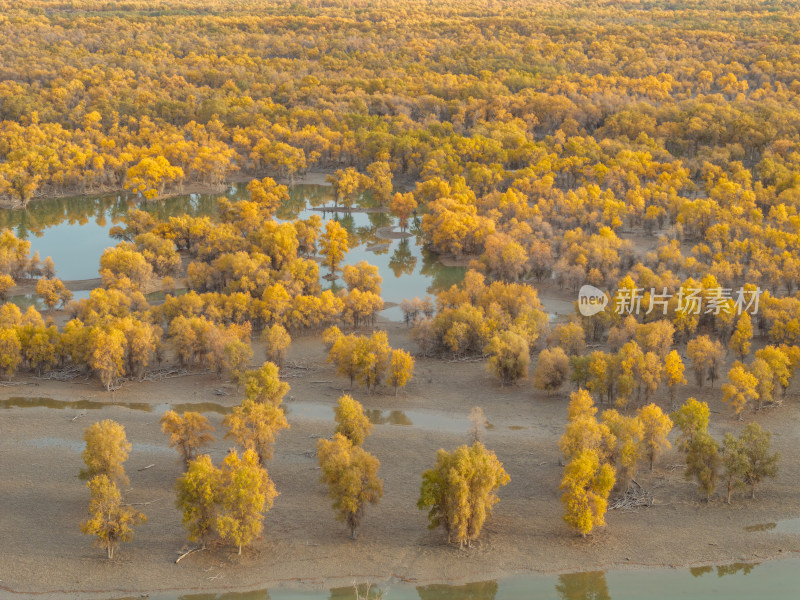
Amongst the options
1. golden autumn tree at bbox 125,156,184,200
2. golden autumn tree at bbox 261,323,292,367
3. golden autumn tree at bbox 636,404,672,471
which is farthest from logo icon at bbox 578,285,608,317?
golden autumn tree at bbox 125,156,184,200

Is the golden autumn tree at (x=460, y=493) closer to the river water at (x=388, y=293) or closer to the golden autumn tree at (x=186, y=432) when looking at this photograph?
the river water at (x=388, y=293)

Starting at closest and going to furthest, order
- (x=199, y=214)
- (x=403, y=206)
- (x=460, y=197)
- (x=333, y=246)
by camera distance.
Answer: (x=333, y=246) → (x=460, y=197) → (x=403, y=206) → (x=199, y=214)

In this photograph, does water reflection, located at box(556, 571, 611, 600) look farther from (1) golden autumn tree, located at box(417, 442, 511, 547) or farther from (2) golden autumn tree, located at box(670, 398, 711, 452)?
(2) golden autumn tree, located at box(670, 398, 711, 452)

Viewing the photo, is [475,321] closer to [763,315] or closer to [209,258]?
[763,315]

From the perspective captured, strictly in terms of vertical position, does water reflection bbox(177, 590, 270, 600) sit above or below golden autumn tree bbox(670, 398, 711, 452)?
below

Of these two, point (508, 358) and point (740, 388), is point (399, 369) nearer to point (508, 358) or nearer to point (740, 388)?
point (508, 358)

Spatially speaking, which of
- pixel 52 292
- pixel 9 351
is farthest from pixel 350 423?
pixel 52 292

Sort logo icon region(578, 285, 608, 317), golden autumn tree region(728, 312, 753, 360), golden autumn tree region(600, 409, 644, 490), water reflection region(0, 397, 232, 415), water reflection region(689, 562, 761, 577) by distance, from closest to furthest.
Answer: water reflection region(689, 562, 761, 577), golden autumn tree region(600, 409, 644, 490), water reflection region(0, 397, 232, 415), golden autumn tree region(728, 312, 753, 360), logo icon region(578, 285, 608, 317)
